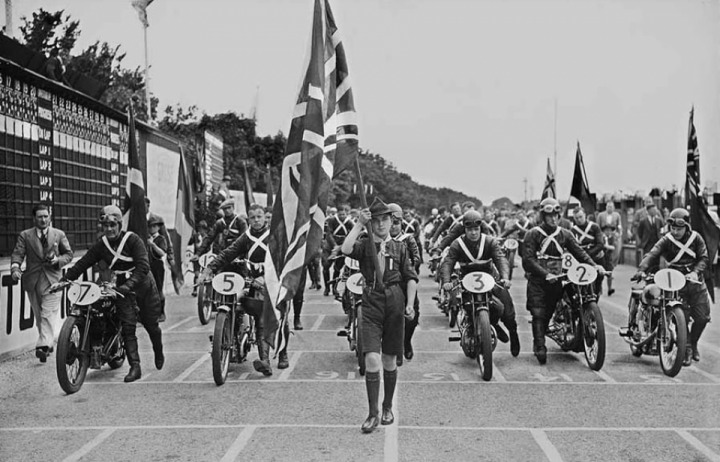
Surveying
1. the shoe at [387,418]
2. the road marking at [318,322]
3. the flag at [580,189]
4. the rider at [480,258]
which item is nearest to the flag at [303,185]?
the shoe at [387,418]

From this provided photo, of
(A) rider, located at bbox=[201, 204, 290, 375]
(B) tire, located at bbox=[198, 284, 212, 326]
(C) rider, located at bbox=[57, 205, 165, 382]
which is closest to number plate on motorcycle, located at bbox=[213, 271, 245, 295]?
(A) rider, located at bbox=[201, 204, 290, 375]

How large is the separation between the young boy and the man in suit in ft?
15.7

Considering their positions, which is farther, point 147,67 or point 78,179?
point 147,67

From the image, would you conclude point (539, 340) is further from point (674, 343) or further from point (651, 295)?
point (674, 343)

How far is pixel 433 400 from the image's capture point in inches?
298

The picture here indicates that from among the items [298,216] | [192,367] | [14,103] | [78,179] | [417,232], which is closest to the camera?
[298,216]

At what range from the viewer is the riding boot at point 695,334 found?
9305 millimetres

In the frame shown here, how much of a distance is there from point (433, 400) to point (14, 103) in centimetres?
652

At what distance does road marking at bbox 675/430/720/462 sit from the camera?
5.71 metres

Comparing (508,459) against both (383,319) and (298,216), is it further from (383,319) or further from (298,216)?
(298,216)

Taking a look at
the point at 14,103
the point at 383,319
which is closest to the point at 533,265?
the point at 383,319

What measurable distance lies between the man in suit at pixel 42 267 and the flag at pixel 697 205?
24.5ft

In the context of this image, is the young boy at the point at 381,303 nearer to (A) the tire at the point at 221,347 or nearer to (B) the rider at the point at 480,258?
(A) the tire at the point at 221,347

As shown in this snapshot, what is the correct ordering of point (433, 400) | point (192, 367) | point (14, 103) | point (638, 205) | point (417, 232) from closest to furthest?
point (433, 400) → point (192, 367) → point (14, 103) → point (417, 232) → point (638, 205)
